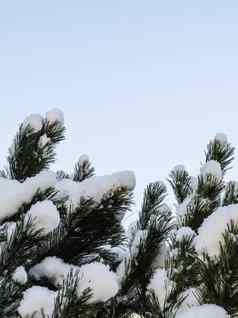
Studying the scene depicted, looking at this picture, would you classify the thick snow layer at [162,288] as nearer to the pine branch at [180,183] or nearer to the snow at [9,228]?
the snow at [9,228]

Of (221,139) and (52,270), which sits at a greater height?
(221,139)

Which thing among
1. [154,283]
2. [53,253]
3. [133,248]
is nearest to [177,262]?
[154,283]

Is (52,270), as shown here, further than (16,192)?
Yes

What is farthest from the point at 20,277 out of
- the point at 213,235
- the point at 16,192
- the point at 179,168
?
the point at 179,168

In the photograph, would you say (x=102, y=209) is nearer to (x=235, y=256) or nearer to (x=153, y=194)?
(x=153, y=194)

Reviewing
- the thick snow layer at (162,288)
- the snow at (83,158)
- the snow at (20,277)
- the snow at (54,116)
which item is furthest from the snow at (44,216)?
the snow at (83,158)

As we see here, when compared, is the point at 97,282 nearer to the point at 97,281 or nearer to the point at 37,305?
the point at 97,281

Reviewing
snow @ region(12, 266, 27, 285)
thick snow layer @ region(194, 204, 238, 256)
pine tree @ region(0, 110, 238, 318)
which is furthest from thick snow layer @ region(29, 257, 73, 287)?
thick snow layer @ region(194, 204, 238, 256)

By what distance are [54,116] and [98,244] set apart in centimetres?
99

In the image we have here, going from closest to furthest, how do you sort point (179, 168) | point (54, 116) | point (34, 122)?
point (34, 122), point (54, 116), point (179, 168)

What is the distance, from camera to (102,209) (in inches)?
102

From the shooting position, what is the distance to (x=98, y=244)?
279 centimetres

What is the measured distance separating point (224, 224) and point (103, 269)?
2.47 ft

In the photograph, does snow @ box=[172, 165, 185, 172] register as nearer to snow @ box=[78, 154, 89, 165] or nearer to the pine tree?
the pine tree
